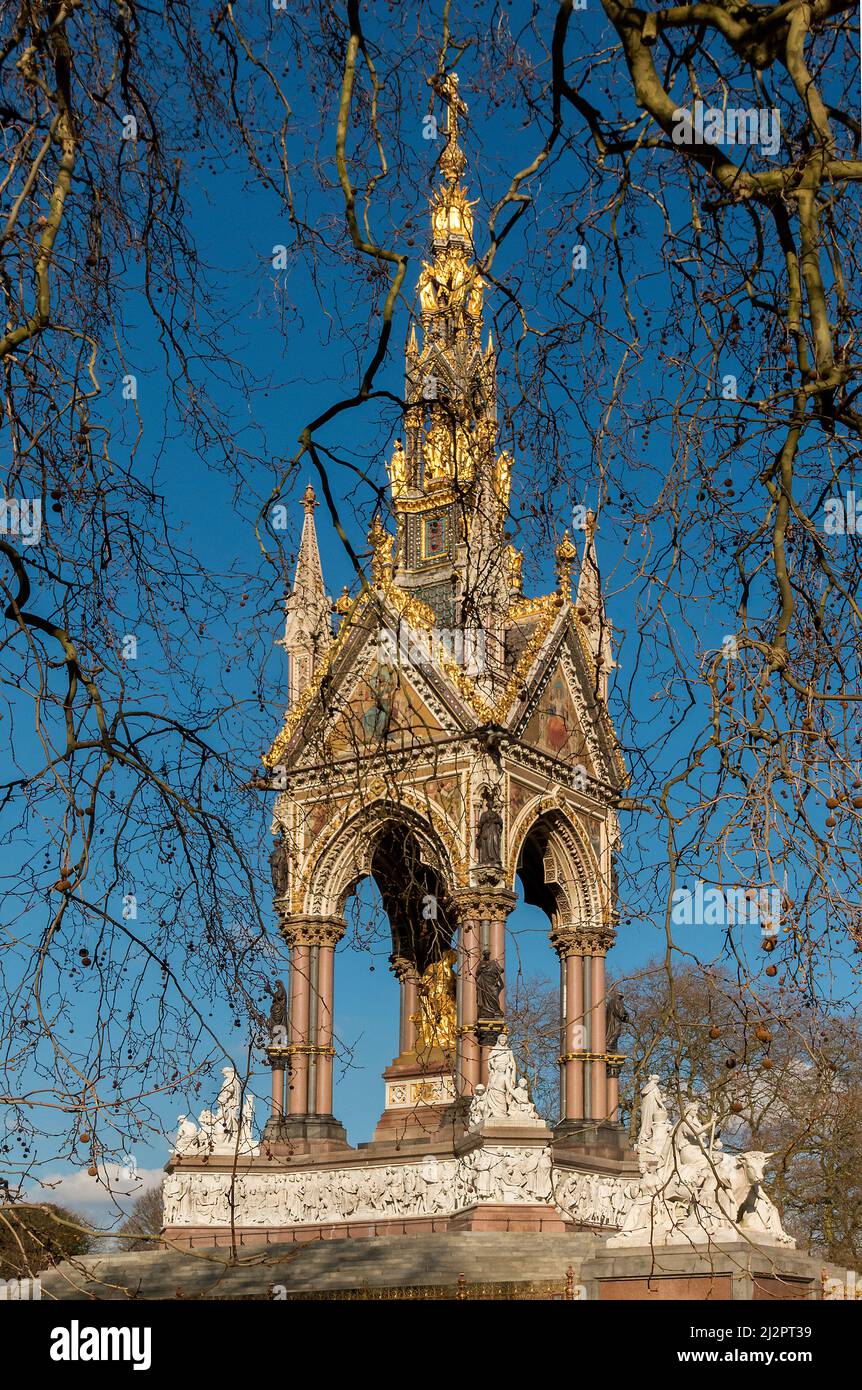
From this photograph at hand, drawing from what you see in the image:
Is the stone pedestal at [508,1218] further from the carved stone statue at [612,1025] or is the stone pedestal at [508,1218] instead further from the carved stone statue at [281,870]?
the carved stone statue at [281,870]

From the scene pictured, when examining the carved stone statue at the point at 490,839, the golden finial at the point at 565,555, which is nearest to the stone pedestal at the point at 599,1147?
the carved stone statue at the point at 490,839

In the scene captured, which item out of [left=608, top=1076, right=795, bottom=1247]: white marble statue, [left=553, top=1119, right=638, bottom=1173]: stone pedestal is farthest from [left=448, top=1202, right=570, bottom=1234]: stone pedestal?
[left=608, top=1076, right=795, bottom=1247]: white marble statue

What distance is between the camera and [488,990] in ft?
82.8

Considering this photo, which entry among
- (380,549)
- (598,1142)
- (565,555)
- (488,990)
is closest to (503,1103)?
(488,990)

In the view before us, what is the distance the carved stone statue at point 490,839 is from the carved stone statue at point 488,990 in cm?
154

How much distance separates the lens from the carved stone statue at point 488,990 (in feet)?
83.1

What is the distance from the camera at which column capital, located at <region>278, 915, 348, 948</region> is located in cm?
2888

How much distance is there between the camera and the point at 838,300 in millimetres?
6203

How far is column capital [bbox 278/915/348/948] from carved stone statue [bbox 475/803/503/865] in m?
3.27

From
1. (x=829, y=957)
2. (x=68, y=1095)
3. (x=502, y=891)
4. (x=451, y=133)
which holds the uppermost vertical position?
(x=451, y=133)
